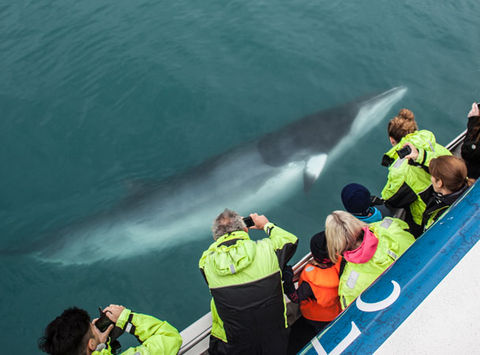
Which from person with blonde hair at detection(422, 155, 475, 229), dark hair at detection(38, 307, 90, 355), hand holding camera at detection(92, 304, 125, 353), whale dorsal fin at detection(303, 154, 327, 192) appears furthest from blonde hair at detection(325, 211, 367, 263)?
whale dorsal fin at detection(303, 154, 327, 192)

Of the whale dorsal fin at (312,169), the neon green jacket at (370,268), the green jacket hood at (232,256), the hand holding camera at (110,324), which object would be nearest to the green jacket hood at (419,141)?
the neon green jacket at (370,268)

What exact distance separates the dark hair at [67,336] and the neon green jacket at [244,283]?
1.18 meters

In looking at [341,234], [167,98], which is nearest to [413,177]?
[341,234]

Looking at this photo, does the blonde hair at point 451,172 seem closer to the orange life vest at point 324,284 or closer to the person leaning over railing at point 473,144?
the person leaning over railing at point 473,144

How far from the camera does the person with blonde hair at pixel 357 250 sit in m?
3.27

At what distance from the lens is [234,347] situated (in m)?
3.38

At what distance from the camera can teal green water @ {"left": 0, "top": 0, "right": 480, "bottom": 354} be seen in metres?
6.80

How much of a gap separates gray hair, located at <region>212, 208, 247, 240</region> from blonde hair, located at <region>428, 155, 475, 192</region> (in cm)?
226

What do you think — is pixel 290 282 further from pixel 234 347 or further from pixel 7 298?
pixel 7 298

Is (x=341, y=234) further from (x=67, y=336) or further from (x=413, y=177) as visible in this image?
(x=67, y=336)

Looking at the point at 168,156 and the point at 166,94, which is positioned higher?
the point at 166,94

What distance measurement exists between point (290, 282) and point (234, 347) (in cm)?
87

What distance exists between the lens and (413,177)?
4.39 metres

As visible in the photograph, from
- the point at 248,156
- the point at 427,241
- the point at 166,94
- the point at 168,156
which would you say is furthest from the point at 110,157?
the point at 427,241
